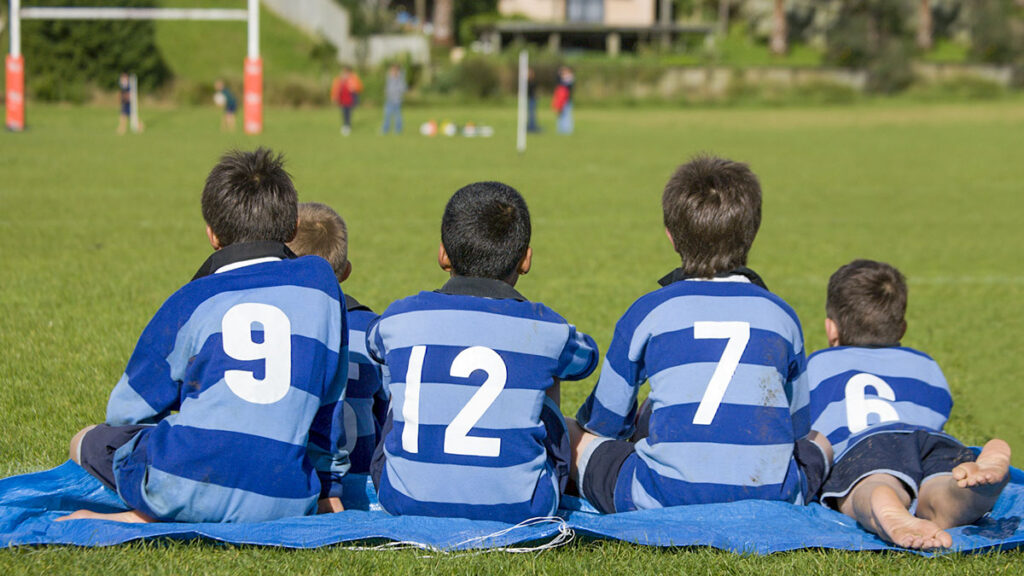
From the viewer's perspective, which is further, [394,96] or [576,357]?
[394,96]

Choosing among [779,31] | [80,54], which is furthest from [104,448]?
[779,31]

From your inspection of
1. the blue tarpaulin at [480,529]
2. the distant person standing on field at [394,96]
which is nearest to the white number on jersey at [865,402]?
the blue tarpaulin at [480,529]

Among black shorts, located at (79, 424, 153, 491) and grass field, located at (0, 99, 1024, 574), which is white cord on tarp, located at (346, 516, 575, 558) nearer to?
grass field, located at (0, 99, 1024, 574)

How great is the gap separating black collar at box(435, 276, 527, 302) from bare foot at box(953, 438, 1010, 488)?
141 cm

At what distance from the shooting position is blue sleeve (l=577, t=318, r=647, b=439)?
143 inches

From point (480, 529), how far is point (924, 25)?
2947 inches

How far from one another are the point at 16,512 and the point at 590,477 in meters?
1.87

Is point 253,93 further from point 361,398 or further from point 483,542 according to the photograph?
point 483,542

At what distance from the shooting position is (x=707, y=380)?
345 centimetres

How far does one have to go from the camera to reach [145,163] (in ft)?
58.7

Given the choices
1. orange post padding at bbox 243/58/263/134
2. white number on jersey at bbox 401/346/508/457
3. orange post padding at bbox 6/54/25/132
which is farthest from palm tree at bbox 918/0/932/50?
white number on jersey at bbox 401/346/508/457

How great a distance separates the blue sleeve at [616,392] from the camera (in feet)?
12.0

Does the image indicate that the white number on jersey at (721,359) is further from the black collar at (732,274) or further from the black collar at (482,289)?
the black collar at (482,289)

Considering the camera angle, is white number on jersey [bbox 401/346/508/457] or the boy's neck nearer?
white number on jersey [bbox 401/346/508/457]
